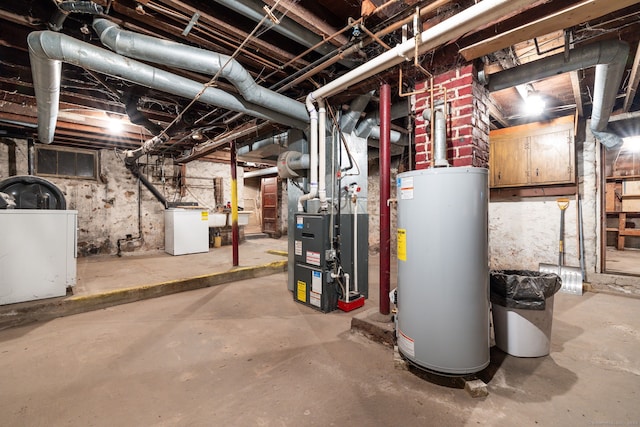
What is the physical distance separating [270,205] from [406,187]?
7.62 metres

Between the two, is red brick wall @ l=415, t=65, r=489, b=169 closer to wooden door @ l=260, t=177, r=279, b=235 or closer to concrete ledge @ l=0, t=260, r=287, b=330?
concrete ledge @ l=0, t=260, r=287, b=330

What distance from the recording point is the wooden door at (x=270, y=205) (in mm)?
8711

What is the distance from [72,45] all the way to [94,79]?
105cm

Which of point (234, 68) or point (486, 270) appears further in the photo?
point (234, 68)

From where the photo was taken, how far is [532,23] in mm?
1598

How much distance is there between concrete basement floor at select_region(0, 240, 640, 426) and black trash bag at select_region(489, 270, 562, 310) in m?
0.40

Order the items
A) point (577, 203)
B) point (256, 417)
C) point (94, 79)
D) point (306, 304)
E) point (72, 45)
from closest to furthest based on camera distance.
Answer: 1. point (256, 417)
2. point (72, 45)
3. point (94, 79)
4. point (306, 304)
5. point (577, 203)

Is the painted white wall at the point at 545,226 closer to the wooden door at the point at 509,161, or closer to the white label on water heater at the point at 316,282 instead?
the wooden door at the point at 509,161

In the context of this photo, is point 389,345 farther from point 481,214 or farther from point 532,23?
point 532,23

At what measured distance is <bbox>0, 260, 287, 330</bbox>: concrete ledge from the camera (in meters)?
2.55

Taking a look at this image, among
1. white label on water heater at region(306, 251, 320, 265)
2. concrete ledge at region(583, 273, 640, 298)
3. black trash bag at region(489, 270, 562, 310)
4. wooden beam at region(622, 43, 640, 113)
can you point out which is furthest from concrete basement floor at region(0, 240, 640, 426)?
wooden beam at region(622, 43, 640, 113)

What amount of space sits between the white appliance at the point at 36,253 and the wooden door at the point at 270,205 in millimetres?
5807

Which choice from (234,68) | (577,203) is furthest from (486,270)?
(577,203)

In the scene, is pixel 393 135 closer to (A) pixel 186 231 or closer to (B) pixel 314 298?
(B) pixel 314 298
